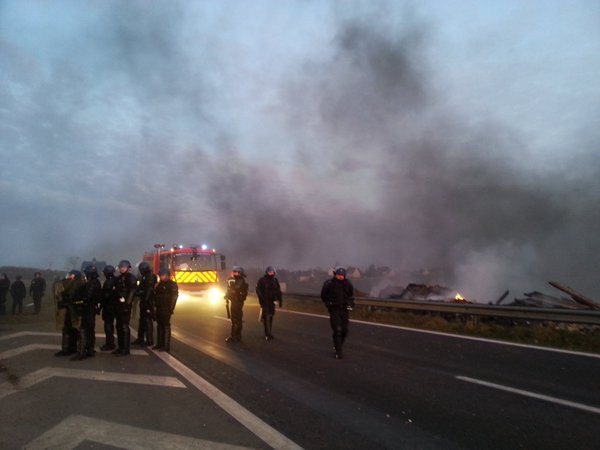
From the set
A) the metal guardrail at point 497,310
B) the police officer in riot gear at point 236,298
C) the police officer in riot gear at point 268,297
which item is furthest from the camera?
the police officer in riot gear at point 268,297

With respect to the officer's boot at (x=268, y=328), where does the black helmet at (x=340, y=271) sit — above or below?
above

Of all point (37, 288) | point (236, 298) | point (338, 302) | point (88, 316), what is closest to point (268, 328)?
point (236, 298)

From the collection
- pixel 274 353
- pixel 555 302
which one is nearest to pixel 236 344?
pixel 274 353

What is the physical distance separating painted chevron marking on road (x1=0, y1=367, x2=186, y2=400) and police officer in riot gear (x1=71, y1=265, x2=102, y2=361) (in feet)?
2.94

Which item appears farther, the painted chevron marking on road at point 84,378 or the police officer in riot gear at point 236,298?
the police officer in riot gear at point 236,298

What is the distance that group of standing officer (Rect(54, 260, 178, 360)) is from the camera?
27.6ft

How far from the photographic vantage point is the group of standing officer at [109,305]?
843cm

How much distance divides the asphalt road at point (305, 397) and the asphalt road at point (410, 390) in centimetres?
2

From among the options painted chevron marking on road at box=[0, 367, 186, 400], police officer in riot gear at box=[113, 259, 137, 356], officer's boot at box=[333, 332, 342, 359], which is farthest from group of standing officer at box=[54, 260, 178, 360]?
officer's boot at box=[333, 332, 342, 359]

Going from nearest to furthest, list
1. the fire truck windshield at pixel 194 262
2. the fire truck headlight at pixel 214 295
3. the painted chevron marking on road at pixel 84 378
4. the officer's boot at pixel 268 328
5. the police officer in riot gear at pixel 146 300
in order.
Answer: the painted chevron marking on road at pixel 84 378 < the police officer in riot gear at pixel 146 300 < the officer's boot at pixel 268 328 < the fire truck windshield at pixel 194 262 < the fire truck headlight at pixel 214 295

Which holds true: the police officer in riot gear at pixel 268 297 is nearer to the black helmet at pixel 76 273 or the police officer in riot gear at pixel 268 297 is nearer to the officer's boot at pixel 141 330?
the officer's boot at pixel 141 330

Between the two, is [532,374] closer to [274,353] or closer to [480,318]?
[274,353]

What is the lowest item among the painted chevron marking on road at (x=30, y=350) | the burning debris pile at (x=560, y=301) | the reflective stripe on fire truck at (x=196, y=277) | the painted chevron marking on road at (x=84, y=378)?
the painted chevron marking on road at (x=84, y=378)

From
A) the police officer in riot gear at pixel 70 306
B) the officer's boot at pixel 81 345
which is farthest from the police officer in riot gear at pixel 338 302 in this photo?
the police officer in riot gear at pixel 70 306
